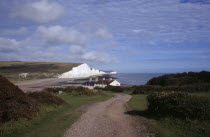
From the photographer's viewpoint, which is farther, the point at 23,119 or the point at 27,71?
the point at 27,71

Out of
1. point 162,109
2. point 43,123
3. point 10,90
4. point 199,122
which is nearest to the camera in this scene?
point 199,122

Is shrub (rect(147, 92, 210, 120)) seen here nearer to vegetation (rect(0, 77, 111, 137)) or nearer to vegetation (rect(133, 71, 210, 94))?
Answer: vegetation (rect(0, 77, 111, 137))

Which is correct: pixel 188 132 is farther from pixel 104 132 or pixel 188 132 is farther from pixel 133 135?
pixel 104 132

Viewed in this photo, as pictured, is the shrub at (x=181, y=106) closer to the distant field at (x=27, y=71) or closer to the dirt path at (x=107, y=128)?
the dirt path at (x=107, y=128)

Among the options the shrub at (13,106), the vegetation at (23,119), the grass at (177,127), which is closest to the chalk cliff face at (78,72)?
the shrub at (13,106)

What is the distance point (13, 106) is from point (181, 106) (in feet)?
26.8

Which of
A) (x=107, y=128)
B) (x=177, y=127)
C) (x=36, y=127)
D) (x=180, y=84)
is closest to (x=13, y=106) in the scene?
(x=36, y=127)

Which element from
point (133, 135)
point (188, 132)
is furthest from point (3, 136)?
point (188, 132)

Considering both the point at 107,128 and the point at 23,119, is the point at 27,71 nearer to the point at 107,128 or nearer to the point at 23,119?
the point at 23,119

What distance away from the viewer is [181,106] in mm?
11039

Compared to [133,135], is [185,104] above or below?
above

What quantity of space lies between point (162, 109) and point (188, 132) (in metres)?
3.27

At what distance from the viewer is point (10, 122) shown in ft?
33.8

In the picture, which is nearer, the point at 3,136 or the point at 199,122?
the point at 3,136
